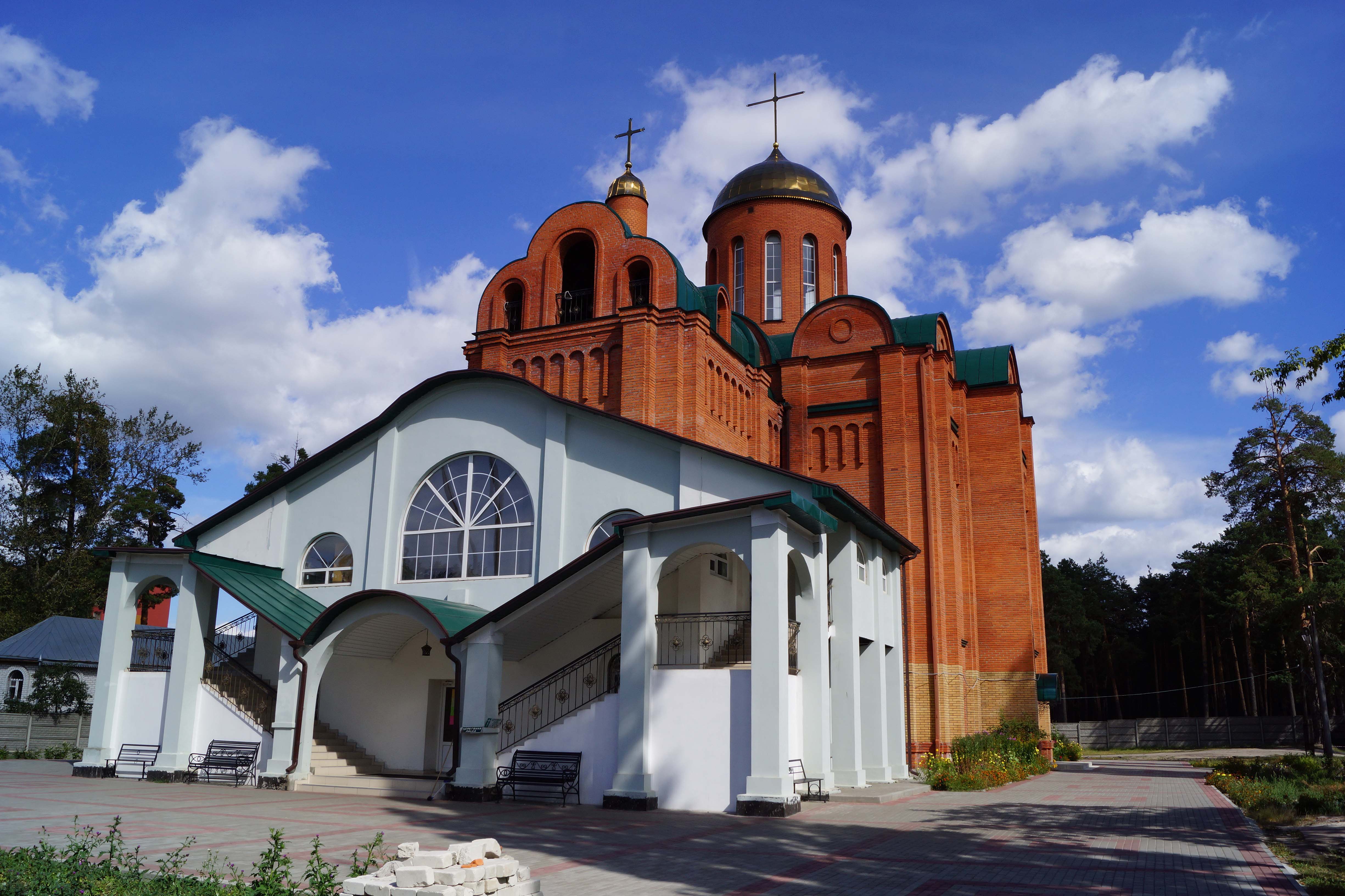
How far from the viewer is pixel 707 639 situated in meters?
15.3

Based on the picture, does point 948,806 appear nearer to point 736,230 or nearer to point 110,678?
point 110,678

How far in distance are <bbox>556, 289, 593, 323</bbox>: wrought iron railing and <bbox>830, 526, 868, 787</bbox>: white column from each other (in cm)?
910

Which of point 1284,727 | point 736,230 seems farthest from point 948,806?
point 1284,727

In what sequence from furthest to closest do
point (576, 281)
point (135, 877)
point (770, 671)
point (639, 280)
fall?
point (576, 281)
point (639, 280)
point (770, 671)
point (135, 877)

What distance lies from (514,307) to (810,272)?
11.7 metres

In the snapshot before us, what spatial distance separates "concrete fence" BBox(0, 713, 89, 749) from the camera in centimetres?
2569

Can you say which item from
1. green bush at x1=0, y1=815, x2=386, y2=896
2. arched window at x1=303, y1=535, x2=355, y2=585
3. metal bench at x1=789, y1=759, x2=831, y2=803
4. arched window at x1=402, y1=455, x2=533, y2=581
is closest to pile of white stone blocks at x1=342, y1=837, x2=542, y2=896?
green bush at x1=0, y1=815, x2=386, y2=896

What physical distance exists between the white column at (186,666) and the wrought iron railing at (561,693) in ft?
20.2

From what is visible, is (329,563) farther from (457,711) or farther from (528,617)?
(528,617)

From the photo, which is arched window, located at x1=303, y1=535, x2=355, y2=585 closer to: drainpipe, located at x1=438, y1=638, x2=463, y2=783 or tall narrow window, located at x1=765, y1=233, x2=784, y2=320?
drainpipe, located at x1=438, y1=638, x2=463, y2=783

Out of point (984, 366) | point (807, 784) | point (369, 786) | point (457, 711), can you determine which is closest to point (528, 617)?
point (457, 711)

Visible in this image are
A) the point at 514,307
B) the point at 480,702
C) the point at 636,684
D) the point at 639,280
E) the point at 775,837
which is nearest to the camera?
the point at 775,837

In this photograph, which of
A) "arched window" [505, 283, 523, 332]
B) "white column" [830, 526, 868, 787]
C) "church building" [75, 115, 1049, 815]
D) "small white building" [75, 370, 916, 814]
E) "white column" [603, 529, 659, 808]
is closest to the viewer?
"white column" [603, 529, 659, 808]

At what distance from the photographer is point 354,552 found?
19.9 metres
